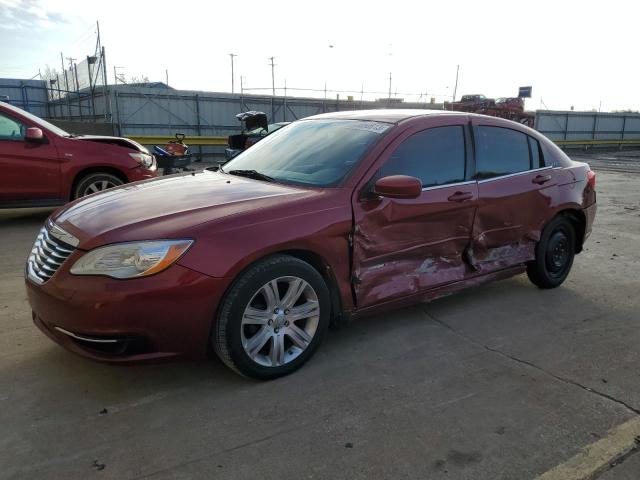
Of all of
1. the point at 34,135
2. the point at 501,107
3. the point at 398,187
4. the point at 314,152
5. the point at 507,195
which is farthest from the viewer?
the point at 501,107

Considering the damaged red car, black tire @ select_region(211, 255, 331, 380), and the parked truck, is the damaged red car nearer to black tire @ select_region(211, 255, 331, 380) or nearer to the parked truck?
black tire @ select_region(211, 255, 331, 380)

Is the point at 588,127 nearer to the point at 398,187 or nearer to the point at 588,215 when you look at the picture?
the point at 588,215

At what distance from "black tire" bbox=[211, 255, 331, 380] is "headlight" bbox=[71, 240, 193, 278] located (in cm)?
38

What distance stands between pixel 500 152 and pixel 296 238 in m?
2.20

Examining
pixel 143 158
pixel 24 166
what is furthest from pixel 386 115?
pixel 24 166

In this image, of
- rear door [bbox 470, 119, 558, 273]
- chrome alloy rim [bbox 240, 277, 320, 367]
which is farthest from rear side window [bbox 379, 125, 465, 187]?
chrome alloy rim [bbox 240, 277, 320, 367]

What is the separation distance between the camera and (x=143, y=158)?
768 centimetres

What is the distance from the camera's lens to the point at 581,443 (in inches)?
101

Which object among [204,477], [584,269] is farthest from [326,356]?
[584,269]

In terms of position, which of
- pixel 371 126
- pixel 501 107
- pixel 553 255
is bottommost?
pixel 553 255

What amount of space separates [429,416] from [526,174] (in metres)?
2.54

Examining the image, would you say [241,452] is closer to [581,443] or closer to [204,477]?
[204,477]

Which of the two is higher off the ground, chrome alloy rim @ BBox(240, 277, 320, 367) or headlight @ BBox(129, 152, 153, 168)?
headlight @ BBox(129, 152, 153, 168)

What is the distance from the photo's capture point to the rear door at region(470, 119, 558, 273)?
13.5ft
